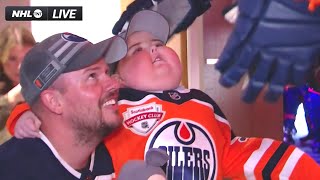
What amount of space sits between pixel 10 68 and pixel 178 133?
0.41 m

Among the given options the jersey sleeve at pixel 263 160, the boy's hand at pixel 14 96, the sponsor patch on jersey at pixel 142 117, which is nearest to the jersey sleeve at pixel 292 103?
the jersey sleeve at pixel 263 160

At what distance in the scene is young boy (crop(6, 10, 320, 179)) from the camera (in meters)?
0.87

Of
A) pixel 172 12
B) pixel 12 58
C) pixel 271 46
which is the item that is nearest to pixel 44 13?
pixel 12 58

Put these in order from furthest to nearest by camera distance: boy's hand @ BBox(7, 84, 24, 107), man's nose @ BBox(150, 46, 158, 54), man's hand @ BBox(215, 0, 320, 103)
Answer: boy's hand @ BBox(7, 84, 24, 107) < man's nose @ BBox(150, 46, 158, 54) < man's hand @ BBox(215, 0, 320, 103)

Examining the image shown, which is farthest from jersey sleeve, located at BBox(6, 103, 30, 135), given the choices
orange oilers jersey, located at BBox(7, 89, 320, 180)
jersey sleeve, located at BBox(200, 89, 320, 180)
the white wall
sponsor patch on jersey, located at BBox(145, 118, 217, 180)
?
the white wall

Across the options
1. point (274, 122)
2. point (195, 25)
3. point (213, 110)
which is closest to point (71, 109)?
point (213, 110)

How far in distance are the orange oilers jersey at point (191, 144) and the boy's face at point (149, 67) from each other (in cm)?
2

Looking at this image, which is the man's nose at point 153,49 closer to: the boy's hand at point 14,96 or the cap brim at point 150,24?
the cap brim at point 150,24

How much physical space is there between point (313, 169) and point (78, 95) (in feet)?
1.26

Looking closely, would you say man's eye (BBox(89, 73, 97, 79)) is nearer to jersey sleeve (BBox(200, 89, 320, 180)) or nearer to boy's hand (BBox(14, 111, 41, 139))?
boy's hand (BBox(14, 111, 41, 139))

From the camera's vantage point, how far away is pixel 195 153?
868 millimetres

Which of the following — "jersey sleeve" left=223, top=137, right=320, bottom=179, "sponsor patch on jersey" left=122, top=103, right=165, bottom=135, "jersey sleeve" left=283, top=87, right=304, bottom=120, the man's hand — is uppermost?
the man's hand

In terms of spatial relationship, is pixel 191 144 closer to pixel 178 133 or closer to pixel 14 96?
pixel 178 133

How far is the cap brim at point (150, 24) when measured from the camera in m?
0.97
